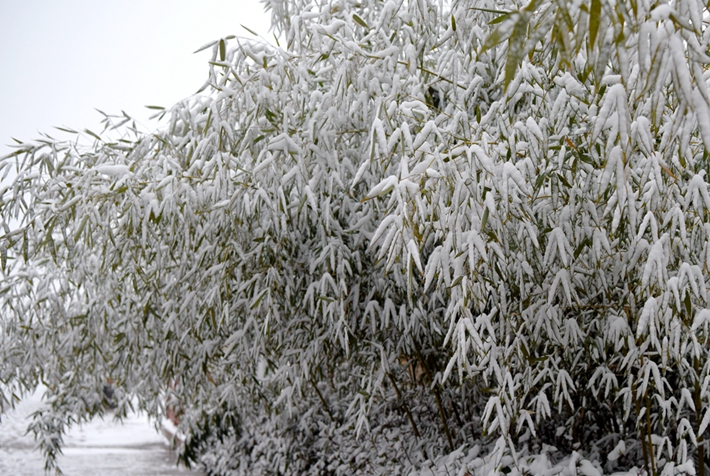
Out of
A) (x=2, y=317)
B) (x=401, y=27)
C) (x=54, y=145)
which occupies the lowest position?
(x=2, y=317)

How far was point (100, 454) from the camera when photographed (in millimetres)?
8852

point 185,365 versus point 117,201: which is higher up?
point 117,201

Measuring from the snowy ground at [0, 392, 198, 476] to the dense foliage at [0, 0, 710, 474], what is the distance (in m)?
2.94

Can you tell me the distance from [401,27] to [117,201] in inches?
54.1

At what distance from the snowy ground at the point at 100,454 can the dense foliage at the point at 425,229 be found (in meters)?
2.94

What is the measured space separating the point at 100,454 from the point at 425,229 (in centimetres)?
870

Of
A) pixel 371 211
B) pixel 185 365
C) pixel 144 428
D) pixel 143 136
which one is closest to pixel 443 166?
pixel 371 211

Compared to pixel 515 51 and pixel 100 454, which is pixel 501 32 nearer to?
pixel 515 51

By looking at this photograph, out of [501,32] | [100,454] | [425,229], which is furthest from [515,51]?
[100,454]

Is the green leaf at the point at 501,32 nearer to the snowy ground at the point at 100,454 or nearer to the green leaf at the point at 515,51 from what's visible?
the green leaf at the point at 515,51

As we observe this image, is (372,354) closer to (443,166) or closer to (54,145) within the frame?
(443,166)

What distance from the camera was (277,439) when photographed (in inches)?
186

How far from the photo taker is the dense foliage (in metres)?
1.65

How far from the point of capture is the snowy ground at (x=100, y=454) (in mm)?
7141
